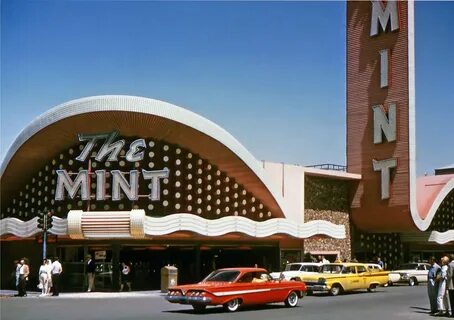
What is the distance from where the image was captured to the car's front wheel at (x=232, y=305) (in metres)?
22.5

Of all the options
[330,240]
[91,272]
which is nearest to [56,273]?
[91,272]

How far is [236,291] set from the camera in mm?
22656

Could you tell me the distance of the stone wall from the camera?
43219 millimetres

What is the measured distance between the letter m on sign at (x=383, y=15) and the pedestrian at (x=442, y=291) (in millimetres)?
25608

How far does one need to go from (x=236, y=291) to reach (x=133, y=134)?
15961mm

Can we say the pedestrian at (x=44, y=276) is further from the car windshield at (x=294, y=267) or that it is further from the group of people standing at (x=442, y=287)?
the group of people standing at (x=442, y=287)

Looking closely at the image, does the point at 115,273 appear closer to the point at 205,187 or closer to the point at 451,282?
the point at 205,187

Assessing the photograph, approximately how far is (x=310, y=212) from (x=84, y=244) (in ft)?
48.6

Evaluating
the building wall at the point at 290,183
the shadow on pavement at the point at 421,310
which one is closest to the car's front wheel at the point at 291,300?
the shadow on pavement at the point at 421,310

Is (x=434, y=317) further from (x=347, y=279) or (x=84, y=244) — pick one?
(x=84, y=244)

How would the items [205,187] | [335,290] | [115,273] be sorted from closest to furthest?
[335,290], [115,273], [205,187]

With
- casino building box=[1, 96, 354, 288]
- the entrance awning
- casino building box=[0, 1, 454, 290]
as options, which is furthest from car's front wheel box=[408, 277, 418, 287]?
the entrance awning

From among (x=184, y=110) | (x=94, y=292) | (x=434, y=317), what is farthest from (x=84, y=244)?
(x=434, y=317)

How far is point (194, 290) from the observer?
72.3 ft
